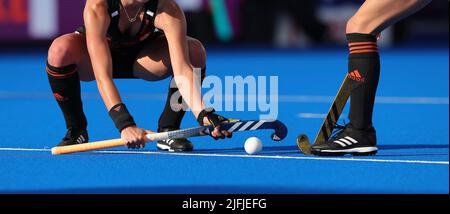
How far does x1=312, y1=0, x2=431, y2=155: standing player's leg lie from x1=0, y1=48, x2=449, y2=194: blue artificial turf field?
4.7 inches

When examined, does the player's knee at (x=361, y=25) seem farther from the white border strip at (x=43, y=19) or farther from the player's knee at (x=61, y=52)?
the white border strip at (x=43, y=19)

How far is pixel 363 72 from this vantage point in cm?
602

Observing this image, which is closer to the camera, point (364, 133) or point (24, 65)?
point (364, 133)

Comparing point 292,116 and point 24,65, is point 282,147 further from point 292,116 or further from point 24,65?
point 24,65

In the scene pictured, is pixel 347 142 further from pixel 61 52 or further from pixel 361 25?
pixel 61 52

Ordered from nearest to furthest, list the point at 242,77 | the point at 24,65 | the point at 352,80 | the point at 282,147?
the point at 352,80
the point at 282,147
the point at 242,77
the point at 24,65

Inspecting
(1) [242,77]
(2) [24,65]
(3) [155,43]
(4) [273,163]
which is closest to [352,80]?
(4) [273,163]

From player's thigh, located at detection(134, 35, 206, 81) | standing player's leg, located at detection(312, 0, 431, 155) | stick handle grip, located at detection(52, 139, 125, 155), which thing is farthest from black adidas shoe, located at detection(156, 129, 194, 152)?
standing player's leg, located at detection(312, 0, 431, 155)

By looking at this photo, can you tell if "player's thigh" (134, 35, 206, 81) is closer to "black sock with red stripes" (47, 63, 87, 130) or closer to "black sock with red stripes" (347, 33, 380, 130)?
"black sock with red stripes" (47, 63, 87, 130)

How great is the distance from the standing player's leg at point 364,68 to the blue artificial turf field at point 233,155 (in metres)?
0.12

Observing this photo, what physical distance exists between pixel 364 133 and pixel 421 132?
148 cm

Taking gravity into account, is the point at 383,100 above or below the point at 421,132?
above

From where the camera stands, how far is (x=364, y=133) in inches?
240

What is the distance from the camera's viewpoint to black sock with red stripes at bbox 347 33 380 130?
6008mm
